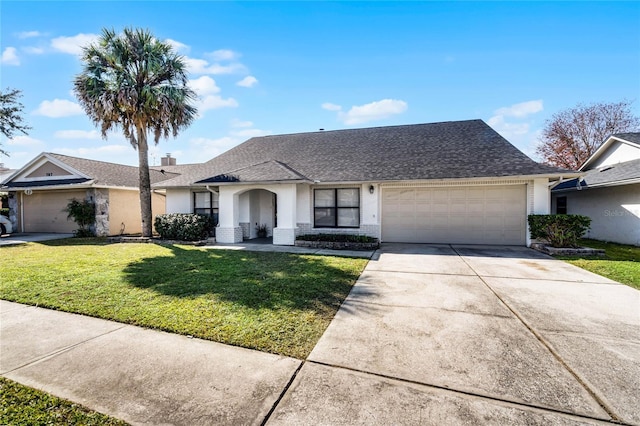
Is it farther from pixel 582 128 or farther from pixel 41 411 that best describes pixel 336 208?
pixel 582 128

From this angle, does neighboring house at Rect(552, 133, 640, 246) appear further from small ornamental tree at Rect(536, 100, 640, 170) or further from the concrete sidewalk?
small ornamental tree at Rect(536, 100, 640, 170)

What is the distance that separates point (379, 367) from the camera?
3.03 metres

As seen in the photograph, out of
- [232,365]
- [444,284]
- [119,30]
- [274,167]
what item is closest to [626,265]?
[444,284]

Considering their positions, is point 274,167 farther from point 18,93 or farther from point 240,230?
point 18,93

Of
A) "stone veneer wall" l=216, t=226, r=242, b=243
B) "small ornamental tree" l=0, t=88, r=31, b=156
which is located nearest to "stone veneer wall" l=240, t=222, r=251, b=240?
"stone veneer wall" l=216, t=226, r=242, b=243

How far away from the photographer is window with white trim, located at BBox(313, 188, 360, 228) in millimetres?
12461

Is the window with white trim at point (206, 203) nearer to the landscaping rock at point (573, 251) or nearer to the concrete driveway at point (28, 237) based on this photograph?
the concrete driveway at point (28, 237)

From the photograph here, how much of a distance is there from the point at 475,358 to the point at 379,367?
1.13 meters

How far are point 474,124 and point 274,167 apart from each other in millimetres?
10599

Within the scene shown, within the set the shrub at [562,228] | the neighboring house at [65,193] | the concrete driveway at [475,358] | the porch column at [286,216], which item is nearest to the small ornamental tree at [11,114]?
the neighboring house at [65,193]

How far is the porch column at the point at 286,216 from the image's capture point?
1165cm

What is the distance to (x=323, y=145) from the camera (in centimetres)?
1574

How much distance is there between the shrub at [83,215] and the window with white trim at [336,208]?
39.8 feet

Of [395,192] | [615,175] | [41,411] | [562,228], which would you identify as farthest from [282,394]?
[615,175]
